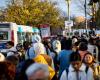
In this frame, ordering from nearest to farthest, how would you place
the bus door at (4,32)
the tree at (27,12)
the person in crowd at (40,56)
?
1. the person in crowd at (40,56)
2. the bus door at (4,32)
3. the tree at (27,12)

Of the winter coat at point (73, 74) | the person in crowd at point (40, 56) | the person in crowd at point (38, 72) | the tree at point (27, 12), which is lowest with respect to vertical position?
the winter coat at point (73, 74)

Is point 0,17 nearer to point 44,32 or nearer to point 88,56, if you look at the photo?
point 44,32

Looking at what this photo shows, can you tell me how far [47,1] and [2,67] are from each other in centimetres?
7241

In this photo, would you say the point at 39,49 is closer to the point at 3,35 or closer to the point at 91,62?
the point at 91,62

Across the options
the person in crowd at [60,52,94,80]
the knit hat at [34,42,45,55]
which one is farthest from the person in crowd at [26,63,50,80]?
the knit hat at [34,42,45,55]

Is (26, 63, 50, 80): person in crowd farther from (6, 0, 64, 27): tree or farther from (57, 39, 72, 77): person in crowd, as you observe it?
(6, 0, 64, 27): tree

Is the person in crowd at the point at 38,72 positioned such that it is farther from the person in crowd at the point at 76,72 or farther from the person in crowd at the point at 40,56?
the person in crowd at the point at 40,56

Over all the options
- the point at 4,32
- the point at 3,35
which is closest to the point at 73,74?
the point at 3,35

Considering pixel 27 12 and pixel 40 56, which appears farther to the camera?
pixel 27 12

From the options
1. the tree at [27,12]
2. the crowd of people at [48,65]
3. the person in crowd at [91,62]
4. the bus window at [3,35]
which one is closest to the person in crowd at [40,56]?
the crowd of people at [48,65]

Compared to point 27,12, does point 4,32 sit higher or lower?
lower

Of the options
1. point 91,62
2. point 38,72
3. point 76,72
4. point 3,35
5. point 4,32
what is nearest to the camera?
point 38,72

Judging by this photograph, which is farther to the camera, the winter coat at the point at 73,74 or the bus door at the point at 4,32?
the bus door at the point at 4,32

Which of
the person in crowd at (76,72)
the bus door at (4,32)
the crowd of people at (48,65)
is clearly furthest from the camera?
the bus door at (4,32)
